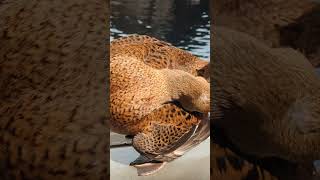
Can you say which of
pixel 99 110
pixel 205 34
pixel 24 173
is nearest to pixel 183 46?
pixel 205 34

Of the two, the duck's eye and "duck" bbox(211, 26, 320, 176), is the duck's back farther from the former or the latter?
"duck" bbox(211, 26, 320, 176)

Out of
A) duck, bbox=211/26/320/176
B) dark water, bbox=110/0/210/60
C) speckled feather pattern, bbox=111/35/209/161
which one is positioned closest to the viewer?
duck, bbox=211/26/320/176

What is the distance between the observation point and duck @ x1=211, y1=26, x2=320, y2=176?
4.20 ft

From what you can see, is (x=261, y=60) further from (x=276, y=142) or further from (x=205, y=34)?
(x=205, y=34)

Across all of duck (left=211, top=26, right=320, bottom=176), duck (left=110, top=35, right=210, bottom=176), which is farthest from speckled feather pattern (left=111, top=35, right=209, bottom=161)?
duck (left=211, top=26, right=320, bottom=176)

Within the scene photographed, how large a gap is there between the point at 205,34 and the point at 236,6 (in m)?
0.64

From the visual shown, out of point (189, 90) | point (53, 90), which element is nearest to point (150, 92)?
point (189, 90)

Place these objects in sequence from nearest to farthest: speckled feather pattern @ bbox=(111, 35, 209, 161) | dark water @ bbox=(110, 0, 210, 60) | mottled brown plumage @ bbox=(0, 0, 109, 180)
→ mottled brown plumage @ bbox=(0, 0, 109, 180), dark water @ bbox=(110, 0, 210, 60), speckled feather pattern @ bbox=(111, 35, 209, 161)

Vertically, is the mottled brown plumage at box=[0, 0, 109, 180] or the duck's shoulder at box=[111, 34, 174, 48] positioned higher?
the mottled brown plumage at box=[0, 0, 109, 180]

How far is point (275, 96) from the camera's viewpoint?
129cm

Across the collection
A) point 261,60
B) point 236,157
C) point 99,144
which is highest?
point 261,60

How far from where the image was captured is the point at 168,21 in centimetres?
187

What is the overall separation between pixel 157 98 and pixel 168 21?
34 cm

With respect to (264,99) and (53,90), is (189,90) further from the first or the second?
(53,90)
